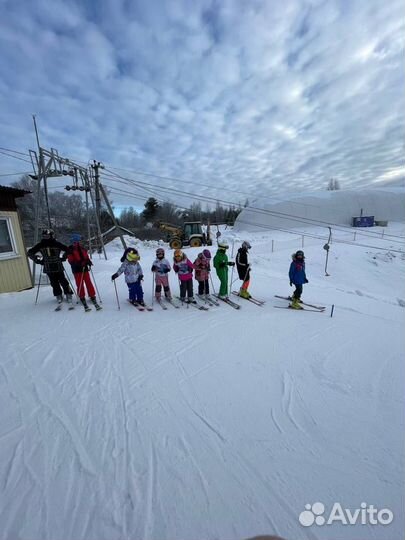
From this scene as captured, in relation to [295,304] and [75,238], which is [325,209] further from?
[75,238]

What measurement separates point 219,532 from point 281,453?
909 mm

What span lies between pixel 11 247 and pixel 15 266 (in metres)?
0.65

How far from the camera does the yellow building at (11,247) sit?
789 cm

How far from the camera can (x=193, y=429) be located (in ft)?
8.82

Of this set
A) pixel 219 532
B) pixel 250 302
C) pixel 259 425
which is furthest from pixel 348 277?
pixel 219 532

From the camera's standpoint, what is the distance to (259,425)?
9.07ft

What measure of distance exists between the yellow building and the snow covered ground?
139 inches

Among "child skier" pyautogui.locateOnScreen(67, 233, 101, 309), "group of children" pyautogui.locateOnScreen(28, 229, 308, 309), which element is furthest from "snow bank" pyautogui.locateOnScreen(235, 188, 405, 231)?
"child skier" pyautogui.locateOnScreen(67, 233, 101, 309)

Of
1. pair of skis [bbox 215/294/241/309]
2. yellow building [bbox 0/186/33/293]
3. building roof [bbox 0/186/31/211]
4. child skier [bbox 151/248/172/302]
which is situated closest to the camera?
child skier [bbox 151/248/172/302]

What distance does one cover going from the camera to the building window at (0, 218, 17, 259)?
802 cm

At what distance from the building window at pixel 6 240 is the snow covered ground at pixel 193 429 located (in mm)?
3877

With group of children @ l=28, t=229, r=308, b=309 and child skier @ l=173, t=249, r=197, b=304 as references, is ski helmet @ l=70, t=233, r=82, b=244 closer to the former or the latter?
group of children @ l=28, t=229, r=308, b=309

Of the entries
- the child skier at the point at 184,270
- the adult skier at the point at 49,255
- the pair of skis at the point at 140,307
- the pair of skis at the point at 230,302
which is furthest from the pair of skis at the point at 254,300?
the adult skier at the point at 49,255

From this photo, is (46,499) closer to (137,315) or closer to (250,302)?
(137,315)
